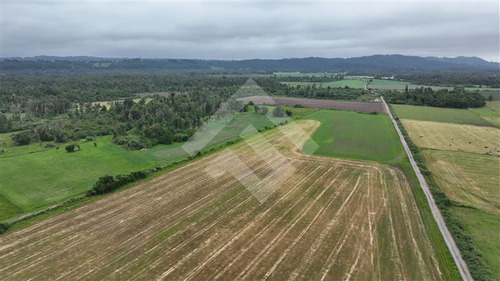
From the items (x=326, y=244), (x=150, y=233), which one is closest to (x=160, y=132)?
(x=150, y=233)

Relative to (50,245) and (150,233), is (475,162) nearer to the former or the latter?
(150,233)

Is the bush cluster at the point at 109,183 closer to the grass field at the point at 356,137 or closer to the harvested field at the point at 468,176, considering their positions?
the grass field at the point at 356,137

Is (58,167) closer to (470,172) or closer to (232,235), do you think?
(232,235)

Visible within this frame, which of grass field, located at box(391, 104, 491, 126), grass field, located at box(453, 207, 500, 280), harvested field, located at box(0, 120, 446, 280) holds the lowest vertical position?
harvested field, located at box(0, 120, 446, 280)

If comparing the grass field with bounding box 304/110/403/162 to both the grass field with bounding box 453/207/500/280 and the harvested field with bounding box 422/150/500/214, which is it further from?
the grass field with bounding box 453/207/500/280

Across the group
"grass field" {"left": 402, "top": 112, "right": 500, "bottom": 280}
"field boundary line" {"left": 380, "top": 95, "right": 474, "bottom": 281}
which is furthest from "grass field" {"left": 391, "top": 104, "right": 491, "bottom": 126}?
"field boundary line" {"left": 380, "top": 95, "right": 474, "bottom": 281}

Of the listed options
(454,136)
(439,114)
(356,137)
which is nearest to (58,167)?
(356,137)
